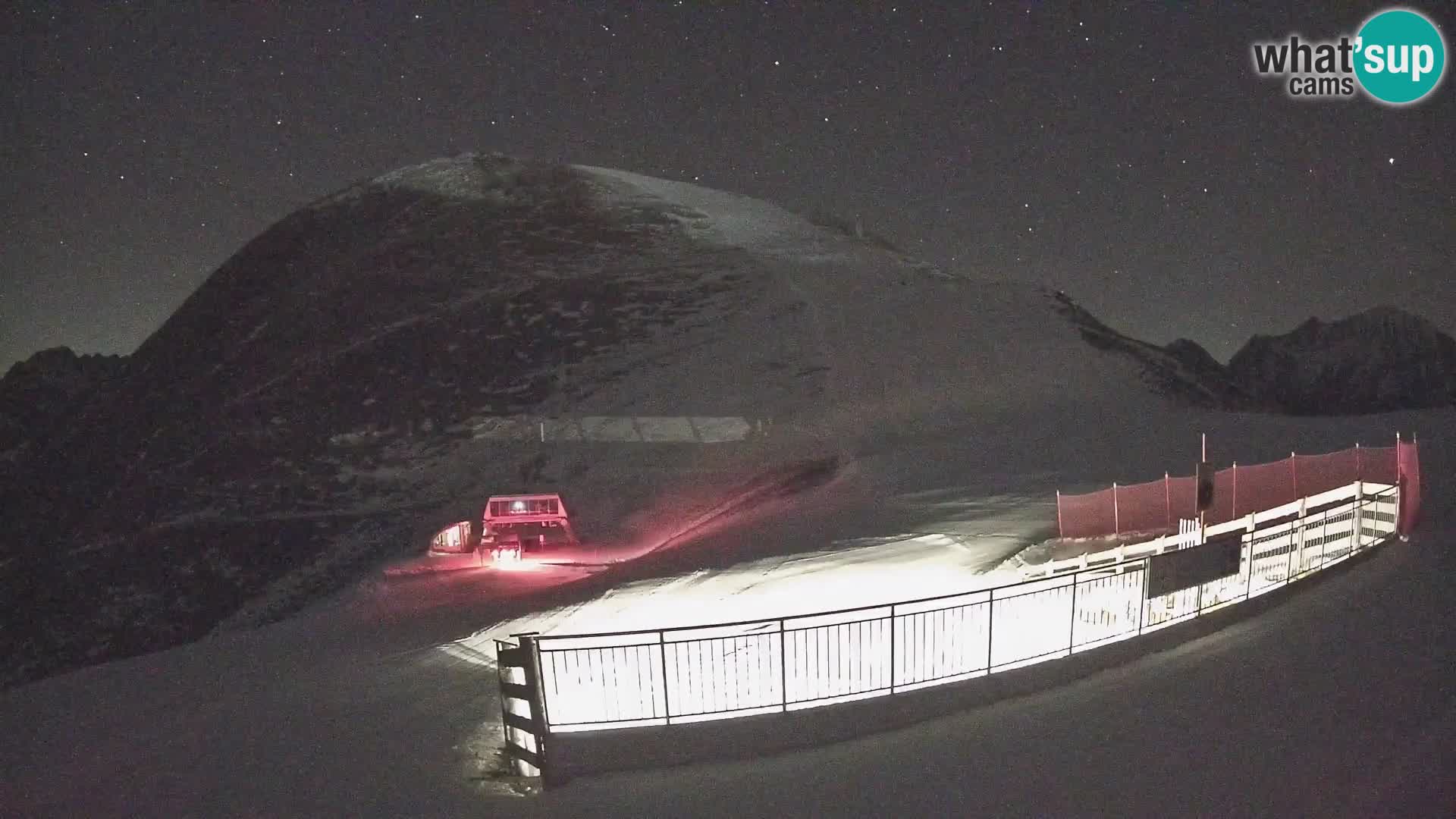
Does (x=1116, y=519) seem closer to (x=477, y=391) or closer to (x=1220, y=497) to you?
(x=1220, y=497)

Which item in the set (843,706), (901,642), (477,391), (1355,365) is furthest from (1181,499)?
(1355,365)

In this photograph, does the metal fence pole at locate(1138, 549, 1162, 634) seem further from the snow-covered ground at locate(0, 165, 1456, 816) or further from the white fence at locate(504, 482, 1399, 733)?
the snow-covered ground at locate(0, 165, 1456, 816)

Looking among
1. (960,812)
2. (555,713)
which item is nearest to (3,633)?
(555,713)

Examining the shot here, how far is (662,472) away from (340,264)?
3643cm

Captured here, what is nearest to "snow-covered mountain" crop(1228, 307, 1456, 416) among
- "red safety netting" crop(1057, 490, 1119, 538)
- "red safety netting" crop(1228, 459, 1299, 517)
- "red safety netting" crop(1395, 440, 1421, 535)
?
"red safety netting" crop(1395, 440, 1421, 535)

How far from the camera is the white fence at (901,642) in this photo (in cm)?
833

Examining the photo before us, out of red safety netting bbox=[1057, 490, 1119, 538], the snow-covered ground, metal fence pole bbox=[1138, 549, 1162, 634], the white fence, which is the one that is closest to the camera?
the snow-covered ground

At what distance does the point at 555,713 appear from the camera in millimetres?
8602

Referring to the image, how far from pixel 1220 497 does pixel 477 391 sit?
114 feet

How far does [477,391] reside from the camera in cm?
4175

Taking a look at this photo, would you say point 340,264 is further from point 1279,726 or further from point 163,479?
point 1279,726

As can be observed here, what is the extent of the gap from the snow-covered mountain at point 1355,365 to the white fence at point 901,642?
201ft

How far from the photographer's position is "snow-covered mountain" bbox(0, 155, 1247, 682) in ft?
109

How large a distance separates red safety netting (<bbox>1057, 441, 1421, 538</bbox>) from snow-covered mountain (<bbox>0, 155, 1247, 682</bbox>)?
1180 cm
